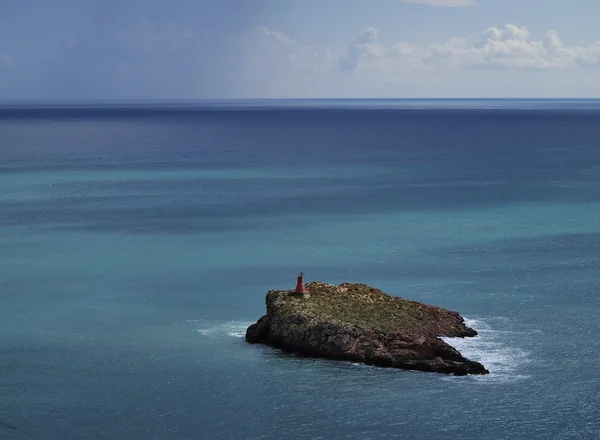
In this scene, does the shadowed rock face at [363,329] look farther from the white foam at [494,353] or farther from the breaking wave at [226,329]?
the breaking wave at [226,329]

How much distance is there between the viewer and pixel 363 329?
44.6m

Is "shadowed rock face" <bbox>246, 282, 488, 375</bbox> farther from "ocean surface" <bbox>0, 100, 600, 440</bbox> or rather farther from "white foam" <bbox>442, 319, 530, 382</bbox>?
"ocean surface" <bbox>0, 100, 600, 440</bbox>

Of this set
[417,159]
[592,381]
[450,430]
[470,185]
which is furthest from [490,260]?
[417,159]

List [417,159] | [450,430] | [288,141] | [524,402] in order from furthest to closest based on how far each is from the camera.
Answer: [288,141]
[417,159]
[524,402]
[450,430]

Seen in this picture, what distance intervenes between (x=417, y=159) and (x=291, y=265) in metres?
84.9

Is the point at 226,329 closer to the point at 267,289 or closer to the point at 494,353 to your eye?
the point at 267,289

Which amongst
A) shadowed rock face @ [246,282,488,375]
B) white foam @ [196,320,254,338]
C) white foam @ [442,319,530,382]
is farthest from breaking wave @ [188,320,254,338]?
white foam @ [442,319,530,382]

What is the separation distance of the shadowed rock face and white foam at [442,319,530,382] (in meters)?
0.60

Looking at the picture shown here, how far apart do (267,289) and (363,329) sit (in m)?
14.2

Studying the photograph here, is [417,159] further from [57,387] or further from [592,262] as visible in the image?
[57,387]

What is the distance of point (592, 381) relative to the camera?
138 feet

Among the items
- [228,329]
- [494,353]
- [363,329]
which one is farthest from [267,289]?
[494,353]

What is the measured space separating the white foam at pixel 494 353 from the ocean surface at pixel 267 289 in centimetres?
13

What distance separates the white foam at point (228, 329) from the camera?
4903cm
